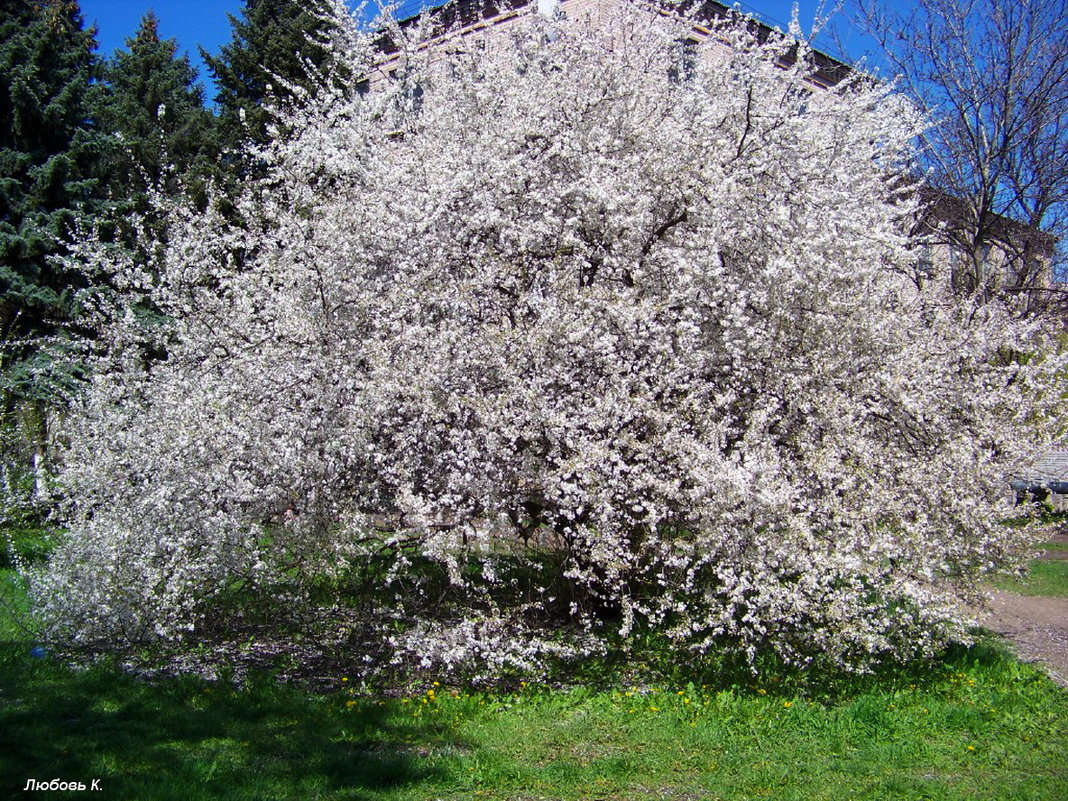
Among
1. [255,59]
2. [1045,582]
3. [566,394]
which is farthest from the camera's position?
[255,59]

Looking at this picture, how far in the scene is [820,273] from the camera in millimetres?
6203

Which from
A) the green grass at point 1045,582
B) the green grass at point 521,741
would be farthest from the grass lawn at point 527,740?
the green grass at point 1045,582

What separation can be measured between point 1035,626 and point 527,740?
6.50m

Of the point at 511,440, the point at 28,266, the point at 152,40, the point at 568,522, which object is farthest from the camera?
the point at 152,40

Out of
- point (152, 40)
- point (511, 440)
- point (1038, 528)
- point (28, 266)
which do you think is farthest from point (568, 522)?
point (152, 40)

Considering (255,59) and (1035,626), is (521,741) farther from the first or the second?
(255,59)

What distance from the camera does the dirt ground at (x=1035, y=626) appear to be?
7.45m

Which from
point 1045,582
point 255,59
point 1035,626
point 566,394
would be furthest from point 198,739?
point 255,59

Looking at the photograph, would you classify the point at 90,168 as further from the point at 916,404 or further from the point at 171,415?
the point at 916,404

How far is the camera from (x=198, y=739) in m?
4.85

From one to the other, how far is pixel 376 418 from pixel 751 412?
2.61m

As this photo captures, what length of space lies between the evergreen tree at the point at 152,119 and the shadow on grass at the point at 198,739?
1176 centimetres

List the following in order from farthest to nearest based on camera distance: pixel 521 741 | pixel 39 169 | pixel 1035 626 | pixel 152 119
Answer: pixel 152 119 → pixel 39 169 → pixel 1035 626 → pixel 521 741

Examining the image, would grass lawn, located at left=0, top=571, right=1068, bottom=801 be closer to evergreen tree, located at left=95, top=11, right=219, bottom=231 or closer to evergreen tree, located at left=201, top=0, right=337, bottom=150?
evergreen tree, located at left=95, top=11, right=219, bottom=231
